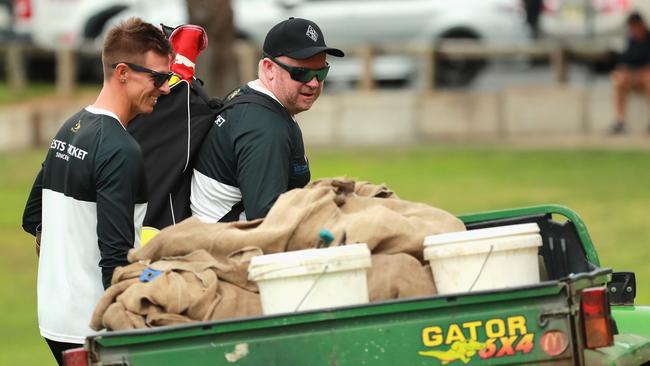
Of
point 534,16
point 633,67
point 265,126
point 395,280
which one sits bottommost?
point 633,67

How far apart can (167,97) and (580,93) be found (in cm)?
1552

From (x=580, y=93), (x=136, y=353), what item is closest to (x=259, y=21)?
(x=580, y=93)

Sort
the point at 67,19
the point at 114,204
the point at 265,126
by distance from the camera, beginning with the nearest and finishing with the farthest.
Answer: the point at 114,204 < the point at 265,126 < the point at 67,19

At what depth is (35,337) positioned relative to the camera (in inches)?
482

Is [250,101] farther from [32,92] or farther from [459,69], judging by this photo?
[32,92]

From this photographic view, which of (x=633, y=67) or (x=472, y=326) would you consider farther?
(x=633, y=67)

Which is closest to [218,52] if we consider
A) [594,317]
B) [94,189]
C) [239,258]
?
[94,189]

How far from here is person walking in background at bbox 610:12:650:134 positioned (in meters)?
20.7

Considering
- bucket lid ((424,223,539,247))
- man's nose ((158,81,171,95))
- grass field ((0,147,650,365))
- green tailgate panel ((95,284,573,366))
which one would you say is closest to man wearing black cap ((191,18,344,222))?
man's nose ((158,81,171,95))

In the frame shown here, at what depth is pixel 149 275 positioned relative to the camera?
5.46m

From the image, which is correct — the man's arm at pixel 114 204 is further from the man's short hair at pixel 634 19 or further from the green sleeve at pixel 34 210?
the man's short hair at pixel 634 19

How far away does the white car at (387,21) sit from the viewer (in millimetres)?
23594

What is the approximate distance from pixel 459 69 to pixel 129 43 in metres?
18.4

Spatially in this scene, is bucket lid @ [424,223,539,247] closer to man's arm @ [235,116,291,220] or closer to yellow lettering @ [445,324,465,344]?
yellow lettering @ [445,324,465,344]
